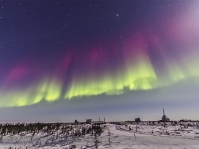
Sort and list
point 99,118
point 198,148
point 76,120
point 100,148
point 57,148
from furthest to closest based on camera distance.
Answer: point 99,118 → point 76,120 → point 57,148 → point 100,148 → point 198,148

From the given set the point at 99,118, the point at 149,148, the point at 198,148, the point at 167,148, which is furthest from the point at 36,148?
the point at 99,118

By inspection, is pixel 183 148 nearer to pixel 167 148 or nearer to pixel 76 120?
pixel 167 148

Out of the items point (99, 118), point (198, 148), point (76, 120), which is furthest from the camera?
point (99, 118)

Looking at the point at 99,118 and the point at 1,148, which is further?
the point at 99,118

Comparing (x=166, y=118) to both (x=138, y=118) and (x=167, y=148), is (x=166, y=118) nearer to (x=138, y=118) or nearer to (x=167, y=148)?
(x=138, y=118)

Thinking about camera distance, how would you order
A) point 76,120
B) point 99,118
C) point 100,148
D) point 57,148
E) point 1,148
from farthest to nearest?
point 99,118 < point 76,120 < point 1,148 < point 57,148 < point 100,148

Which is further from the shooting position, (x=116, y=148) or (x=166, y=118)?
(x=166, y=118)

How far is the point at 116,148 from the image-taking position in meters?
14.7

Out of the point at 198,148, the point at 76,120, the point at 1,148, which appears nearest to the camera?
the point at 198,148

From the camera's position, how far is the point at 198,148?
13.8 m

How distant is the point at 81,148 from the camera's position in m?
15.7

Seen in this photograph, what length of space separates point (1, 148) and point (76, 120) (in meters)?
77.7

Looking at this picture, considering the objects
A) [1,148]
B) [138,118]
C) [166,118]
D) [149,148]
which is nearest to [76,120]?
[138,118]

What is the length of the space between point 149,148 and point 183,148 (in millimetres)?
2704
